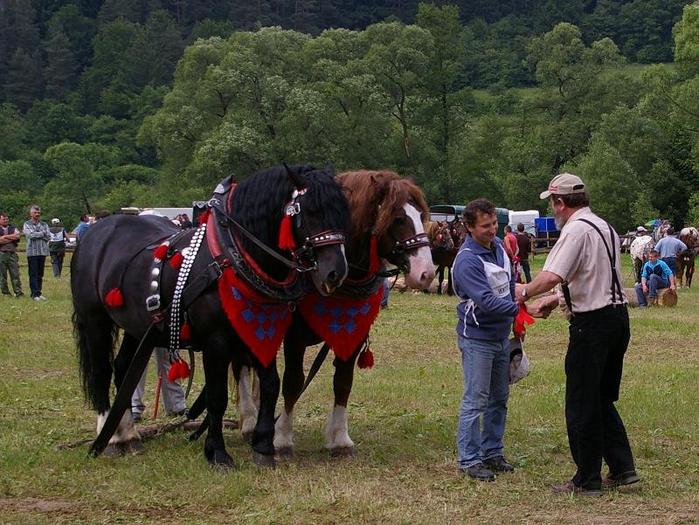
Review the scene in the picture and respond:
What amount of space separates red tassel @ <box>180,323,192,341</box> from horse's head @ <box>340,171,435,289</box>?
54.7 inches

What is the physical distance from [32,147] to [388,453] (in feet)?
365

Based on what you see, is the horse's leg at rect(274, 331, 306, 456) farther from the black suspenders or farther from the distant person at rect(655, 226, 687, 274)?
the distant person at rect(655, 226, 687, 274)

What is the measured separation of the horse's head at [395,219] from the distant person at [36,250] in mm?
15801

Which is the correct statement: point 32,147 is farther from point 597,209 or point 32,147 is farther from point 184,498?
point 184,498

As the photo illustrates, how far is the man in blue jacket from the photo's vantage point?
7.24m

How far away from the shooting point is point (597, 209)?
57.6 meters

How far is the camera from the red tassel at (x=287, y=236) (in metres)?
7.23

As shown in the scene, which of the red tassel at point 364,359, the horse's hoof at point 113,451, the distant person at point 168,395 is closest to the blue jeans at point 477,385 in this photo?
the red tassel at point 364,359

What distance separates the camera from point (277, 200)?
7.41m

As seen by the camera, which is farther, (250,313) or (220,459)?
(220,459)

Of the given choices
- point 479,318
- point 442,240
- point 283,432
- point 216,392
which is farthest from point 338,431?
point 442,240

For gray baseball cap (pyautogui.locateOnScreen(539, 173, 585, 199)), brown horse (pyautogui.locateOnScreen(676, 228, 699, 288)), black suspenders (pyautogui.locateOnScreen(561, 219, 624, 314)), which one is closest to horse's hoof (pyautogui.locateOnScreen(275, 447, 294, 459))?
black suspenders (pyautogui.locateOnScreen(561, 219, 624, 314))

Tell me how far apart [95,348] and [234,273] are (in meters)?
1.95

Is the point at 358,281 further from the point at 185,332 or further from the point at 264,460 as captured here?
the point at 264,460
